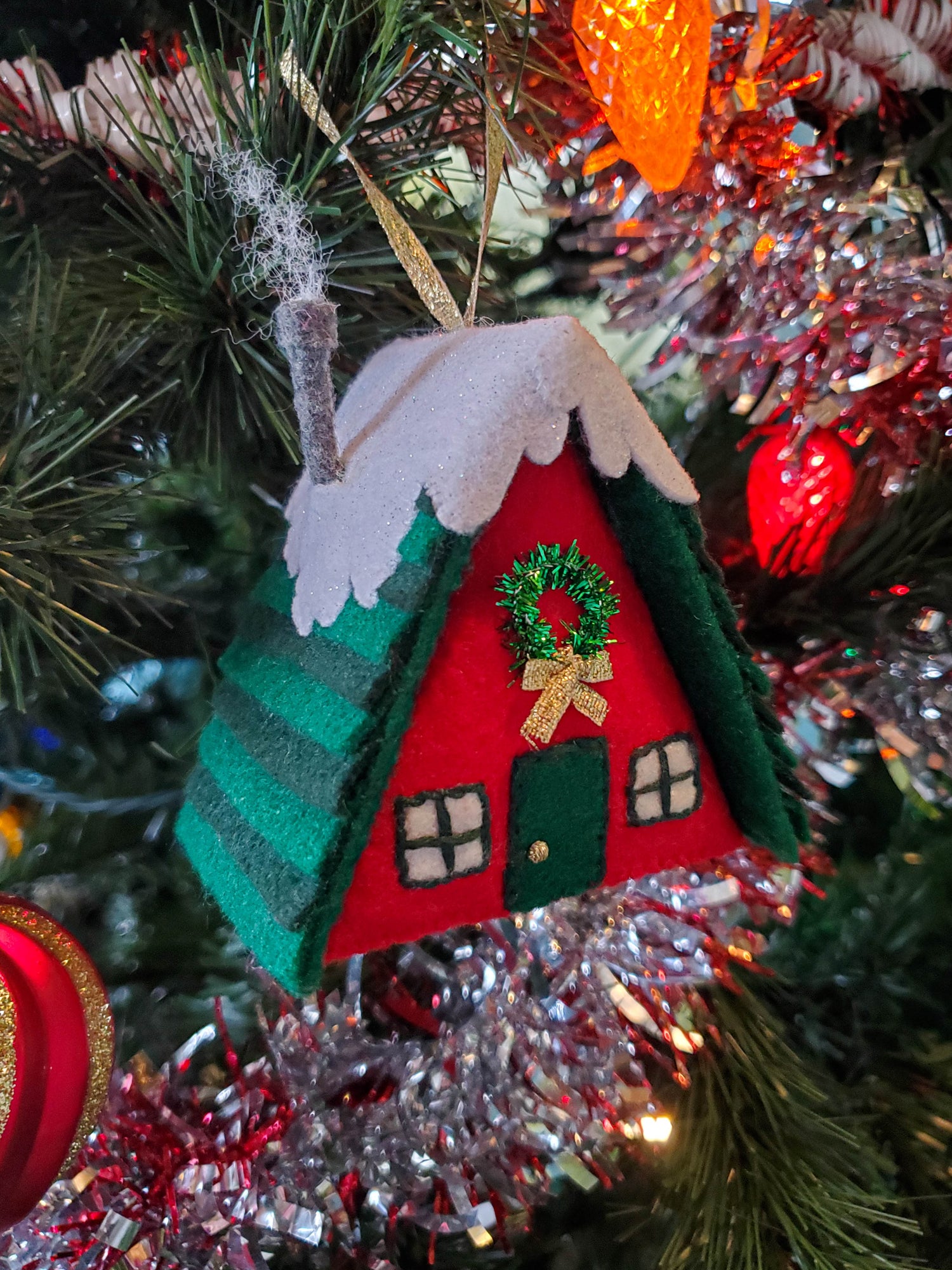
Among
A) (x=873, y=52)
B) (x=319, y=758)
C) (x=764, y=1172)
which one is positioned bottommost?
(x=764, y=1172)

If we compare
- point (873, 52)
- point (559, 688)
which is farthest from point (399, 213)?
point (873, 52)

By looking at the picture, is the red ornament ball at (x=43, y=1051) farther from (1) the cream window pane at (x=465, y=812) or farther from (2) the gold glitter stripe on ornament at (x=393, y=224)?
(2) the gold glitter stripe on ornament at (x=393, y=224)

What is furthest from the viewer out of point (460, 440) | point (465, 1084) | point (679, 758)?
point (465, 1084)

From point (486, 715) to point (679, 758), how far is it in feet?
0.39

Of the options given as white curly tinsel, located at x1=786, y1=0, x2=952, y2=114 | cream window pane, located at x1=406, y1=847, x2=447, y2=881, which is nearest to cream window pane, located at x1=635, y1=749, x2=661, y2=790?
cream window pane, located at x1=406, y1=847, x2=447, y2=881

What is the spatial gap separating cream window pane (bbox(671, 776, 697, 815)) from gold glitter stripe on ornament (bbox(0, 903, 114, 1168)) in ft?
1.00

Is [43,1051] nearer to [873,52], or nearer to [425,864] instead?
[425,864]

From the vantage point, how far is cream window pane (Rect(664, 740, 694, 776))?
1.48 ft

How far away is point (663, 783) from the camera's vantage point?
0.45 m

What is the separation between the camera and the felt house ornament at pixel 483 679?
36cm

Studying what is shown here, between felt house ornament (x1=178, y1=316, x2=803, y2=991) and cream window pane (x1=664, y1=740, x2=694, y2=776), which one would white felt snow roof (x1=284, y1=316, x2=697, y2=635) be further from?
cream window pane (x1=664, y1=740, x2=694, y2=776)

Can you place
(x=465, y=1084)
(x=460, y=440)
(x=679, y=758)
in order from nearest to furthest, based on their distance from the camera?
(x=460, y=440)
(x=679, y=758)
(x=465, y=1084)

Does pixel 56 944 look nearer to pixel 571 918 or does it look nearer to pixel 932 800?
pixel 571 918

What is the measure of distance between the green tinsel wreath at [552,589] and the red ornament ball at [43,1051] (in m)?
0.26
